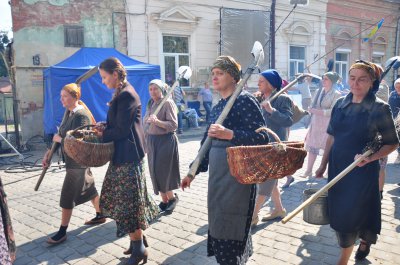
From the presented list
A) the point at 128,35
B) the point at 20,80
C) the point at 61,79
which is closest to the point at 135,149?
the point at 61,79

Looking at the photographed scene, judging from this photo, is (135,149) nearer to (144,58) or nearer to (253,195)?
(253,195)

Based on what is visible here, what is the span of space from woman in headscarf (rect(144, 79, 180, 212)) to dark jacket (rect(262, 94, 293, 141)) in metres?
1.24

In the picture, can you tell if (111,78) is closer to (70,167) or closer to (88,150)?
(88,150)

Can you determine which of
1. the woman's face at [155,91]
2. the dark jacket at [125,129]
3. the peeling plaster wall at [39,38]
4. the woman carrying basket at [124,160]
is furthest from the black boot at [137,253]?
the peeling plaster wall at [39,38]

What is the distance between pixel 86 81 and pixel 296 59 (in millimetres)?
11086

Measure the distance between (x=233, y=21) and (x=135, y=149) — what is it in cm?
1228

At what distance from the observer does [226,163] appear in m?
2.59

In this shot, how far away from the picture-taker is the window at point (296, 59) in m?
17.3

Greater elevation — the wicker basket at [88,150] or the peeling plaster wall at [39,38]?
the peeling plaster wall at [39,38]

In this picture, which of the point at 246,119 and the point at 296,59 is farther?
the point at 296,59

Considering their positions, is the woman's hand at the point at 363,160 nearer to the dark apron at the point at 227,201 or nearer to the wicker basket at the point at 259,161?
the wicker basket at the point at 259,161

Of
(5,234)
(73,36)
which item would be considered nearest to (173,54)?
(73,36)

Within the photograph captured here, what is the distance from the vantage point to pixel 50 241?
387 cm

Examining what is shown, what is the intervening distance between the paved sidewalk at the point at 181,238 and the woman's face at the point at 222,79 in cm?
175
